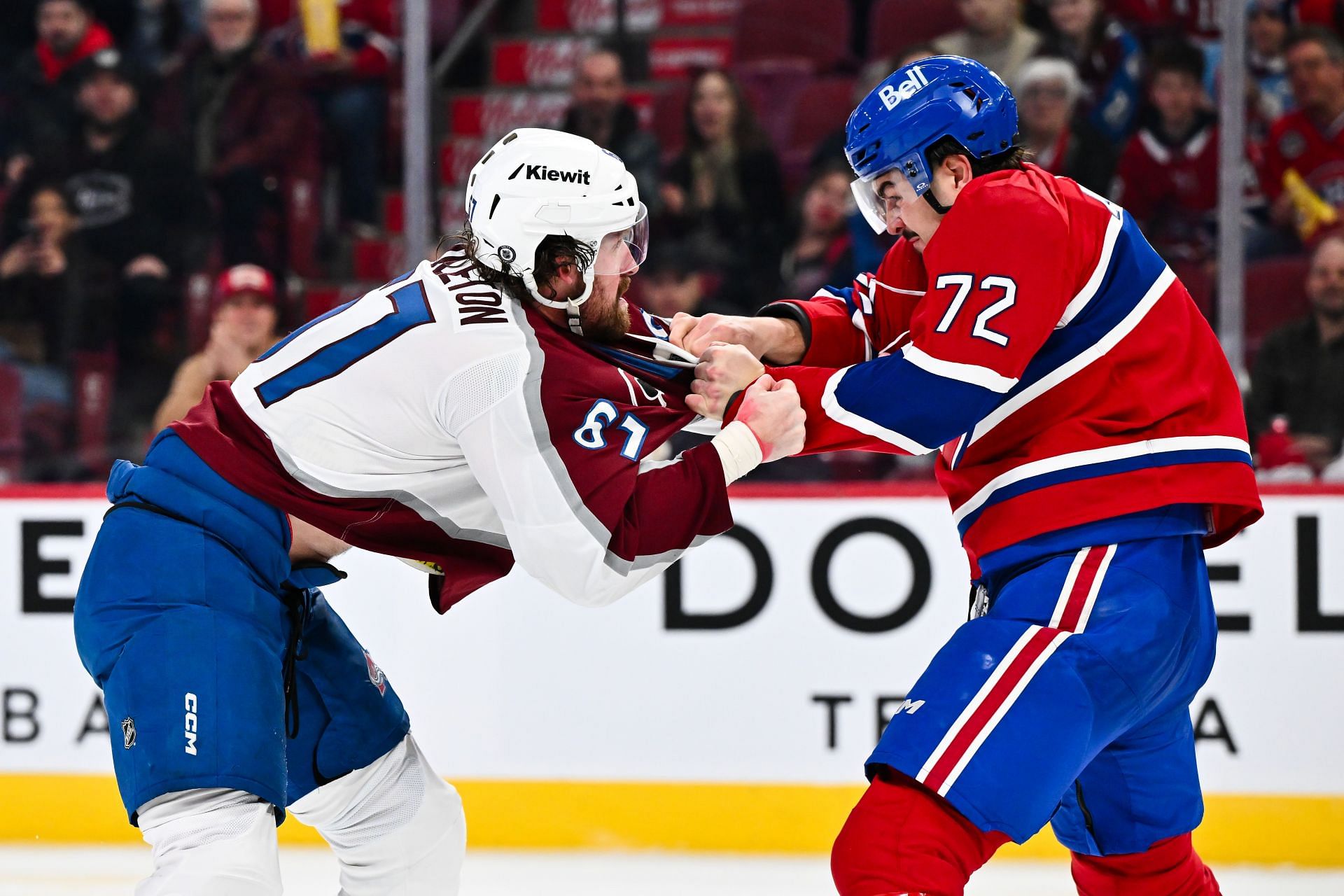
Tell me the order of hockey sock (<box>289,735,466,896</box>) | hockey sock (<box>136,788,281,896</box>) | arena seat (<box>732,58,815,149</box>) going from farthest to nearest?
arena seat (<box>732,58,815,149</box>) < hockey sock (<box>289,735,466,896</box>) < hockey sock (<box>136,788,281,896</box>)

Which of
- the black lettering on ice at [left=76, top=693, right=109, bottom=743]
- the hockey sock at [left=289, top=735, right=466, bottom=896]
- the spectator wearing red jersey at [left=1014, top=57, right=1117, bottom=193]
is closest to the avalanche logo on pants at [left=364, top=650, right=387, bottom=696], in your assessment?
the hockey sock at [left=289, top=735, right=466, bottom=896]

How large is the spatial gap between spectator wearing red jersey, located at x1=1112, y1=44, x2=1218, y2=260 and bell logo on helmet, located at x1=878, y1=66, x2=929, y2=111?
2668mm

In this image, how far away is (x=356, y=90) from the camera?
5605mm

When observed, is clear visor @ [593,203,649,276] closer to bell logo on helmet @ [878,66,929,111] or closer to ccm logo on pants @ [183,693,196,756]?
bell logo on helmet @ [878,66,929,111]

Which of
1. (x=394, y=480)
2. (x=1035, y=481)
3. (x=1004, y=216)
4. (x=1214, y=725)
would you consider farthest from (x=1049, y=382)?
(x=1214, y=725)

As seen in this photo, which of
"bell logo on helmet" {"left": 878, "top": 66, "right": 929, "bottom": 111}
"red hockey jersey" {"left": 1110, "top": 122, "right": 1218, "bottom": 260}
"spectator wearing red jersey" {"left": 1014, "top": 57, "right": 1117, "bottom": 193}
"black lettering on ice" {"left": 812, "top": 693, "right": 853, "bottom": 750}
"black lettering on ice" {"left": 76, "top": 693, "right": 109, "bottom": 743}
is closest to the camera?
"bell logo on helmet" {"left": 878, "top": 66, "right": 929, "bottom": 111}

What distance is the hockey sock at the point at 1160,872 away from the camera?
2.55 m

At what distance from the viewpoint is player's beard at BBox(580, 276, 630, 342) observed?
8.43ft

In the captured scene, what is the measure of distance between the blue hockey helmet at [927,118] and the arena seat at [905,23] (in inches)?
126

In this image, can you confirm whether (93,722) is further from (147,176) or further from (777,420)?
(777,420)

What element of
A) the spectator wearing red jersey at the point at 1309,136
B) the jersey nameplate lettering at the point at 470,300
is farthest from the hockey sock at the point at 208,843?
the spectator wearing red jersey at the point at 1309,136

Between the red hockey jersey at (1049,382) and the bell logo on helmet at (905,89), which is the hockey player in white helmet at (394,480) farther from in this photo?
the bell logo on helmet at (905,89)

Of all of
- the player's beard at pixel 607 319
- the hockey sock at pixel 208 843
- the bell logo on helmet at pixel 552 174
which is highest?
the bell logo on helmet at pixel 552 174

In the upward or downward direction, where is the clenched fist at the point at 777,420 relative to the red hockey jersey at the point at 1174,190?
downward
